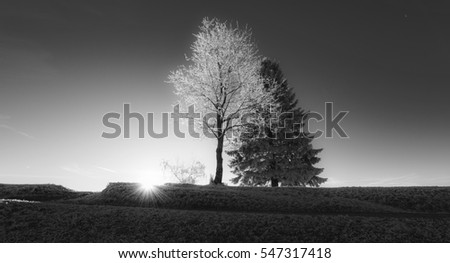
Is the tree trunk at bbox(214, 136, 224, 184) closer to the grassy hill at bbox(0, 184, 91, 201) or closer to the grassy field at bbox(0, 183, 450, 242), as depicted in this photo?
the grassy hill at bbox(0, 184, 91, 201)

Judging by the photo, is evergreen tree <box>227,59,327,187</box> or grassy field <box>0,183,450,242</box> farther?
evergreen tree <box>227,59,327,187</box>

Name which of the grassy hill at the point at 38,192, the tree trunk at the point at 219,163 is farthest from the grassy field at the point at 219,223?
the tree trunk at the point at 219,163

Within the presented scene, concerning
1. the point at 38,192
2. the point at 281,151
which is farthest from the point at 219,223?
the point at 281,151

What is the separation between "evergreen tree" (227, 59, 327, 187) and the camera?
33.8 m

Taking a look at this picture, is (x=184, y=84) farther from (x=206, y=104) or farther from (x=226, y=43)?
(x=226, y=43)

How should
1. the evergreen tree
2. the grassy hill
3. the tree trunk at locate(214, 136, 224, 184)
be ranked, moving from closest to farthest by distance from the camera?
the grassy hill < the tree trunk at locate(214, 136, 224, 184) < the evergreen tree

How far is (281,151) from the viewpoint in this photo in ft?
111

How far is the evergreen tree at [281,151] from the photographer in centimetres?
3384

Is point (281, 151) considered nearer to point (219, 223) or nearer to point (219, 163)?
point (219, 163)

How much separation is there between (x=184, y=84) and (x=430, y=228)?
20475 millimetres

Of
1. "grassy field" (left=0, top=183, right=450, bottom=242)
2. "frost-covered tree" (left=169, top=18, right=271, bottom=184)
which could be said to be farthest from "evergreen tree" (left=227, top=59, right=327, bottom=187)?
"grassy field" (left=0, top=183, right=450, bottom=242)

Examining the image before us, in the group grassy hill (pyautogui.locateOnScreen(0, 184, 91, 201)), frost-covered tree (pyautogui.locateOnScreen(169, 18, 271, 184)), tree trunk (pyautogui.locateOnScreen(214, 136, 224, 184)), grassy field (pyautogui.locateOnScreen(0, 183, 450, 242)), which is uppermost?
frost-covered tree (pyautogui.locateOnScreen(169, 18, 271, 184))

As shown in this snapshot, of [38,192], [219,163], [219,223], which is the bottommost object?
[219,223]

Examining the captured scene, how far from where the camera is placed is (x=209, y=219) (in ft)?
46.5
